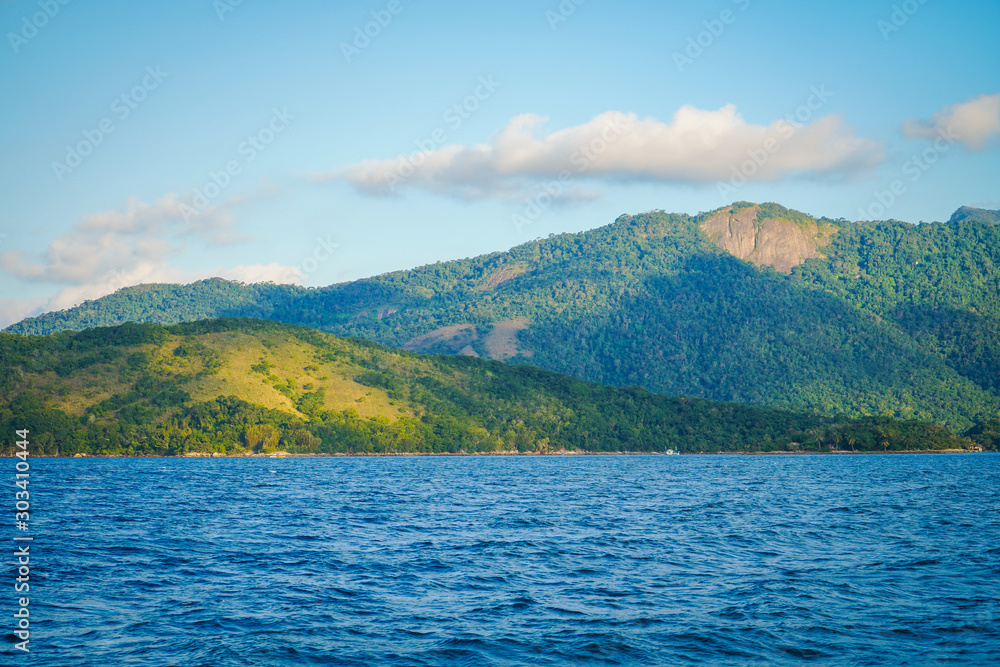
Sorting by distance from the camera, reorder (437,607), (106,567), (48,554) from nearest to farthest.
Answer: (437,607) → (106,567) → (48,554)

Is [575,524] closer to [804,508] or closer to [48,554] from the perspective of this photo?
[804,508]

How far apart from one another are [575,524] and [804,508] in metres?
29.8

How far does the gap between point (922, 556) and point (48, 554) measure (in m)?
53.2

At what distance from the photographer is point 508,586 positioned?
139 feet

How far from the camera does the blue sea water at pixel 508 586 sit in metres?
31.0

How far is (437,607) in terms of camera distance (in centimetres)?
3762

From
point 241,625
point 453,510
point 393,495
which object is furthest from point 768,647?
point 393,495

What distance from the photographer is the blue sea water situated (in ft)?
102

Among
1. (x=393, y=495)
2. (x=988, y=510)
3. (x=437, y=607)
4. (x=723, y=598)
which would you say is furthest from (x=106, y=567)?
(x=988, y=510)

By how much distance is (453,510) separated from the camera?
3287 inches

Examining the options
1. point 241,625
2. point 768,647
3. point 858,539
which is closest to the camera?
point 768,647

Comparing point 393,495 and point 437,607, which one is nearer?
point 437,607

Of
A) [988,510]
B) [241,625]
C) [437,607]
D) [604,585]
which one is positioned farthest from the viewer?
[988,510]

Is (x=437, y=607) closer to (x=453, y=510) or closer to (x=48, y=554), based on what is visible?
(x=48, y=554)
